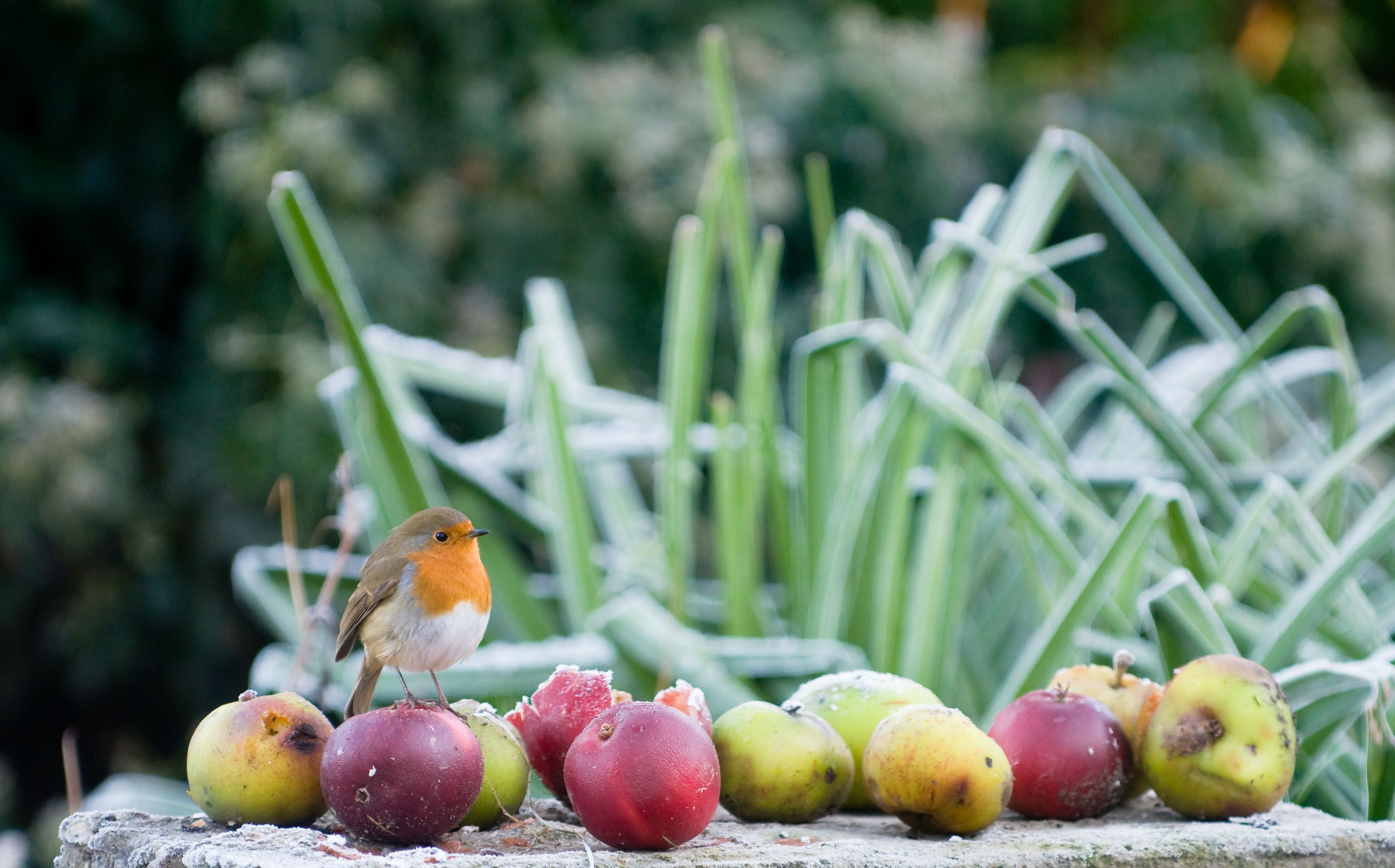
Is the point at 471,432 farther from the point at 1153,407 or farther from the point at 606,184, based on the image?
the point at 1153,407

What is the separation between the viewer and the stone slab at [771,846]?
566 mm

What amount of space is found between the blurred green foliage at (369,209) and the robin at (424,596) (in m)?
1.66

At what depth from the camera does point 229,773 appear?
61 centimetres

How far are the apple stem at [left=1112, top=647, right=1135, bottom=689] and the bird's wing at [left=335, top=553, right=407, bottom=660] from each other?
1.44 ft

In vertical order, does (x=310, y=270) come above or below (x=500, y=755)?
above

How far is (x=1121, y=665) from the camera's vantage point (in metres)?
0.75

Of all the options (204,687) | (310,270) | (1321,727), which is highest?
(310,270)

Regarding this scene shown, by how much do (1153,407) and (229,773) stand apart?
0.80m

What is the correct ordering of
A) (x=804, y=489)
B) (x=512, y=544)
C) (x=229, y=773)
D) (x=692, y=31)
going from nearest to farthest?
(x=229, y=773) < (x=804, y=489) < (x=512, y=544) < (x=692, y=31)

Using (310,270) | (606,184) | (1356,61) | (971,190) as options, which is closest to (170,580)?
(606,184)

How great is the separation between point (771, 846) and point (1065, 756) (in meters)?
0.19

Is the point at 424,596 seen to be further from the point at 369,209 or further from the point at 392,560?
the point at 369,209

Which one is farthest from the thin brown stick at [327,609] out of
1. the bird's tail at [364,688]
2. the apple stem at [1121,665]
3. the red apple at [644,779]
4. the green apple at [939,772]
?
the apple stem at [1121,665]

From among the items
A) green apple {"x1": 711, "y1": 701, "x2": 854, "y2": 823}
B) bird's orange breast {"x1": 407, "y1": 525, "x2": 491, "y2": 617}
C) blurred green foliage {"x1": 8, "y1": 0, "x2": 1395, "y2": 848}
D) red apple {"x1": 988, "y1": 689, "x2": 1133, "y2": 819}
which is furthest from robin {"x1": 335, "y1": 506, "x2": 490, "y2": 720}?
blurred green foliage {"x1": 8, "y1": 0, "x2": 1395, "y2": 848}
